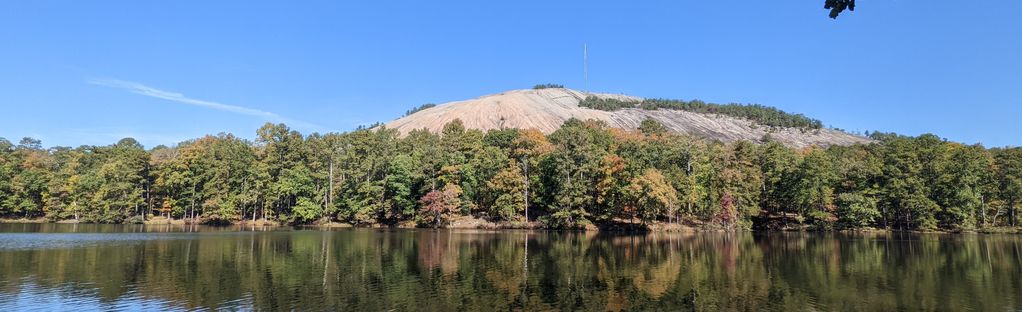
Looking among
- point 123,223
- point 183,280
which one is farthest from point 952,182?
point 123,223

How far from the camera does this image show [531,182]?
7875 cm

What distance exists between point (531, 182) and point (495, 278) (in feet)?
168

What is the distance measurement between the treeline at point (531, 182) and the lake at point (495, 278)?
27.9 meters

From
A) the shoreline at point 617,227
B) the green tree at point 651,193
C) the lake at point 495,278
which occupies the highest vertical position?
the green tree at point 651,193

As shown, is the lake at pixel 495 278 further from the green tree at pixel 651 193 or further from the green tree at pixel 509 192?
the green tree at pixel 509 192

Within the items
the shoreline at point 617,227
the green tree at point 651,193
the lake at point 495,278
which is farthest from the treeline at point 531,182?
the lake at point 495,278

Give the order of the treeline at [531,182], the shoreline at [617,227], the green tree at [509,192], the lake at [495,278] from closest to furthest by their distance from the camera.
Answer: the lake at [495,278] → the shoreline at [617,227] → the treeline at [531,182] → the green tree at [509,192]

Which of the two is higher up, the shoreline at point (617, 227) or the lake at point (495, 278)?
the shoreline at point (617, 227)

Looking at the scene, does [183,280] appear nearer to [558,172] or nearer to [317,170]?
[558,172]

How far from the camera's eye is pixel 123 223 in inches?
3433

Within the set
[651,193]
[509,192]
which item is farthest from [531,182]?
[651,193]

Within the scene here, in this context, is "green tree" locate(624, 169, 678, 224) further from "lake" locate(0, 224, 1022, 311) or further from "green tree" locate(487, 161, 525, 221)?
"lake" locate(0, 224, 1022, 311)

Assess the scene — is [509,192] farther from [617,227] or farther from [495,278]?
[495,278]

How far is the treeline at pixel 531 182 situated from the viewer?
71.6 m
